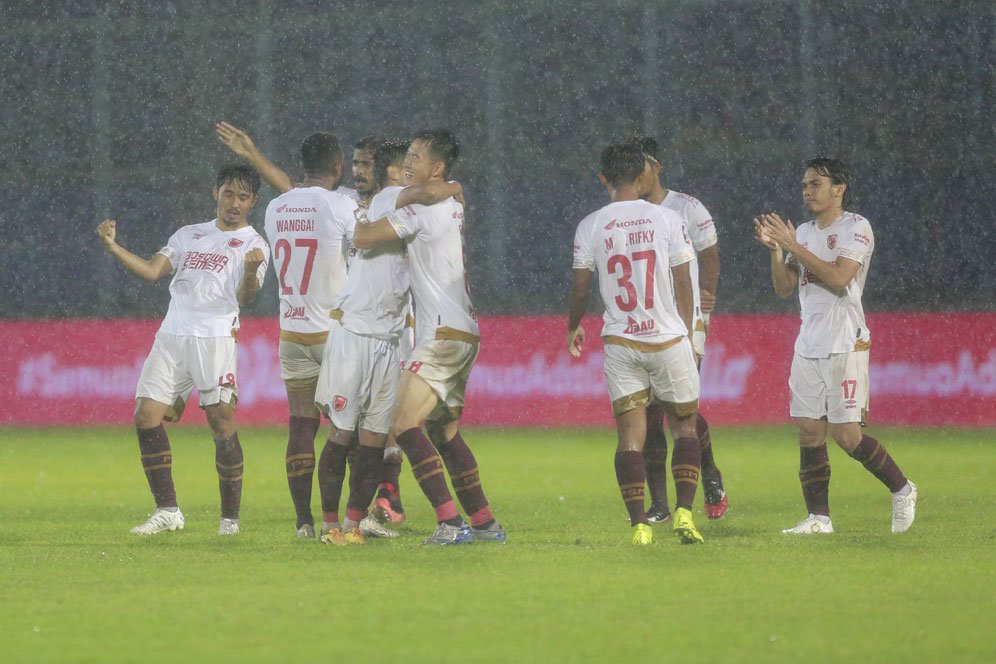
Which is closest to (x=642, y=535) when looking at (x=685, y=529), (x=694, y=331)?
(x=685, y=529)

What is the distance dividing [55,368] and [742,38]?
544 inches

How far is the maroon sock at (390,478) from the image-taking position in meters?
8.72

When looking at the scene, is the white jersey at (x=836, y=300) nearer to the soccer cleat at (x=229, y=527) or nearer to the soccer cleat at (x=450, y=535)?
the soccer cleat at (x=450, y=535)

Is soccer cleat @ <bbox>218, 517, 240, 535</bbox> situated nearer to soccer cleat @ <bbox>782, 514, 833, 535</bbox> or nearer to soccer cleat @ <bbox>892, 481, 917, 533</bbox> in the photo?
soccer cleat @ <bbox>782, 514, 833, 535</bbox>

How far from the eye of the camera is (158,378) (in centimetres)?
824

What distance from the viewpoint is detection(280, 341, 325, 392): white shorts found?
802 centimetres

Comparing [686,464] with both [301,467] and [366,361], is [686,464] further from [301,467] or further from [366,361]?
[301,467]

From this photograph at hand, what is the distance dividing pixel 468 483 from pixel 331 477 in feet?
2.40

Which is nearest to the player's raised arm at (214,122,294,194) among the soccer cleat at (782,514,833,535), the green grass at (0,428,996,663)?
the green grass at (0,428,996,663)

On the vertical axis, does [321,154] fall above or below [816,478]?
above

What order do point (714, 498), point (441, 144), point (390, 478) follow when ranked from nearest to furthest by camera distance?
point (441, 144)
point (390, 478)
point (714, 498)

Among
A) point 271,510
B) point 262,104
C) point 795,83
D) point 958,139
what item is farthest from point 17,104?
point 271,510

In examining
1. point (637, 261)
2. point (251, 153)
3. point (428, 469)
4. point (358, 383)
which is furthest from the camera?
point (251, 153)

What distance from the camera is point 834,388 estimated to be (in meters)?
7.89
